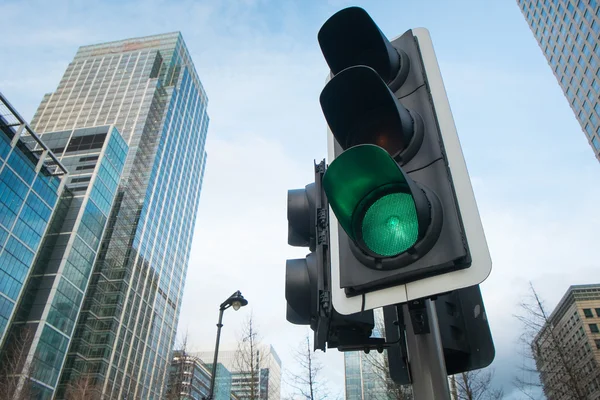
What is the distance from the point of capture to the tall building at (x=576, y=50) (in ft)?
188

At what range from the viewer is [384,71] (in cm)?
207

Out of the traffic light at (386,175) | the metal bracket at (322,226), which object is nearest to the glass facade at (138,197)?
the metal bracket at (322,226)

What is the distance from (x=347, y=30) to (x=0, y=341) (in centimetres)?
5736

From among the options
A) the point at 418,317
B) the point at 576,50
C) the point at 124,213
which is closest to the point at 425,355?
the point at 418,317

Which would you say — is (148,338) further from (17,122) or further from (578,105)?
(578,105)

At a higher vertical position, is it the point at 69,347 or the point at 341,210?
the point at 69,347

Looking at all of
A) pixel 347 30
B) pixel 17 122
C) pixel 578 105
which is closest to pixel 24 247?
pixel 17 122

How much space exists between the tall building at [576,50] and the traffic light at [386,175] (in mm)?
69046

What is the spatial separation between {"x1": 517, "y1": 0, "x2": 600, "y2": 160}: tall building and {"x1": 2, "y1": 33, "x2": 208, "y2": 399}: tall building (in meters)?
66.3

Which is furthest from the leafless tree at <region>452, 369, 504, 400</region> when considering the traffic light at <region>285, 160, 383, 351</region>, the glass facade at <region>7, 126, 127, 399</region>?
the glass facade at <region>7, 126, 127, 399</region>

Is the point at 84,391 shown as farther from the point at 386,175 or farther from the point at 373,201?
the point at 386,175

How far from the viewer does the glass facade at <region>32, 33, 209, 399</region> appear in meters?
64.2

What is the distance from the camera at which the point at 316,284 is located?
1.99 m

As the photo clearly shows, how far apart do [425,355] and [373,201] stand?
1.94ft
